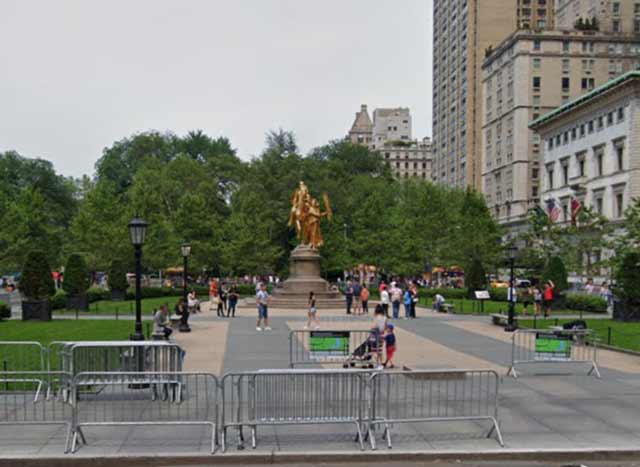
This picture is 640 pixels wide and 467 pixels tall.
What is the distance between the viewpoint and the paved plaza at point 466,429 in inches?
380

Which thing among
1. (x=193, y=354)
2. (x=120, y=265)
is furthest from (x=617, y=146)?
(x=193, y=354)

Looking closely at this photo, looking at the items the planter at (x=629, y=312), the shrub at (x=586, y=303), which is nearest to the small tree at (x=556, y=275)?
the shrub at (x=586, y=303)

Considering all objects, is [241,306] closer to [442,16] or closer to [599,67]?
[599,67]

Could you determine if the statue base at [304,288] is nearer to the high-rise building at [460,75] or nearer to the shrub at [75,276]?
the shrub at [75,276]

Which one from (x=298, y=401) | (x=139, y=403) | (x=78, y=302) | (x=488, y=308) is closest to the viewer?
(x=298, y=401)

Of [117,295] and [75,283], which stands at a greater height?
[75,283]

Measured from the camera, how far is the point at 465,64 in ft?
394

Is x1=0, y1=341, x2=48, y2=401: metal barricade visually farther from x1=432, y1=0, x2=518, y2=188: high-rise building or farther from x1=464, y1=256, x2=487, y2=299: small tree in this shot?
x1=432, y1=0, x2=518, y2=188: high-rise building

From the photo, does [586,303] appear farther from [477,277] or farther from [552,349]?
[552,349]

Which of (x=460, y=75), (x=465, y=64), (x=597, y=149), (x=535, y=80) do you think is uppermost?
(x=465, y=64)

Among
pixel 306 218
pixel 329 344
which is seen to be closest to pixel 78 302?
pixel 306 218

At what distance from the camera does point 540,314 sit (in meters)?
35.8

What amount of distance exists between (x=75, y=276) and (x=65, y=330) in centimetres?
1253

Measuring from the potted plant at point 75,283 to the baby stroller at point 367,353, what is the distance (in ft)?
78.9
